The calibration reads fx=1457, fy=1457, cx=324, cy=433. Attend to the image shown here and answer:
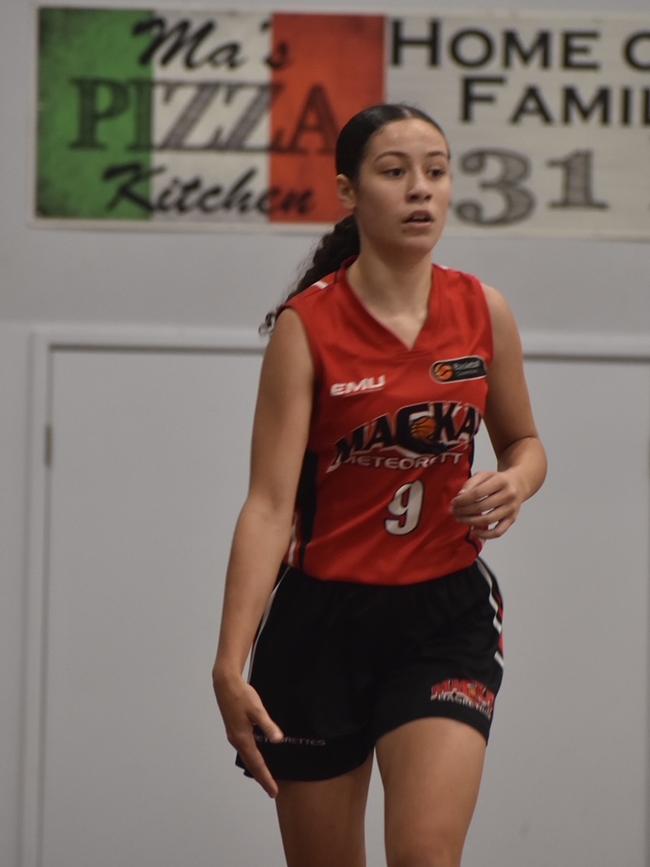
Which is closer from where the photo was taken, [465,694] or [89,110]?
[465,694]

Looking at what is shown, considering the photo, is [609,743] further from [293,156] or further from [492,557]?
[293,156]

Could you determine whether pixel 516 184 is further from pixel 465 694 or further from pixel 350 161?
pixel 465 694

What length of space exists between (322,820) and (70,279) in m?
1.91

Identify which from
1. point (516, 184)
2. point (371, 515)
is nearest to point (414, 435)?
point (371, 515)

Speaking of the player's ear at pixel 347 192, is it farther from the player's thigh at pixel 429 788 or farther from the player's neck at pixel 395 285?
the player's thigh at pixel 429 788

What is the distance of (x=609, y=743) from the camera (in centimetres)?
376

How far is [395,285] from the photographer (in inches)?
88.9

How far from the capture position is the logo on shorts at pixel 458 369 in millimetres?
2195

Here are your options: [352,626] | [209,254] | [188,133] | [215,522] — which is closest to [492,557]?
[215,522]

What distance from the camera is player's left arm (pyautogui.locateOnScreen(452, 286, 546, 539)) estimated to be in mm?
2092

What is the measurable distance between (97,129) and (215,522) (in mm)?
1046

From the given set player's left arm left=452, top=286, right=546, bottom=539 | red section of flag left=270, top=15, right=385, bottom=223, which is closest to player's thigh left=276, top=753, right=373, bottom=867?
player's left arm left=452, top=286, right=546, bottom=539

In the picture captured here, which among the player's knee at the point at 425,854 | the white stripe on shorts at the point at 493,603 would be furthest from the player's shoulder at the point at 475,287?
the player's knee at the point at 425,854

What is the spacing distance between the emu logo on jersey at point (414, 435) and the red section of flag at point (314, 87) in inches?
64.2
